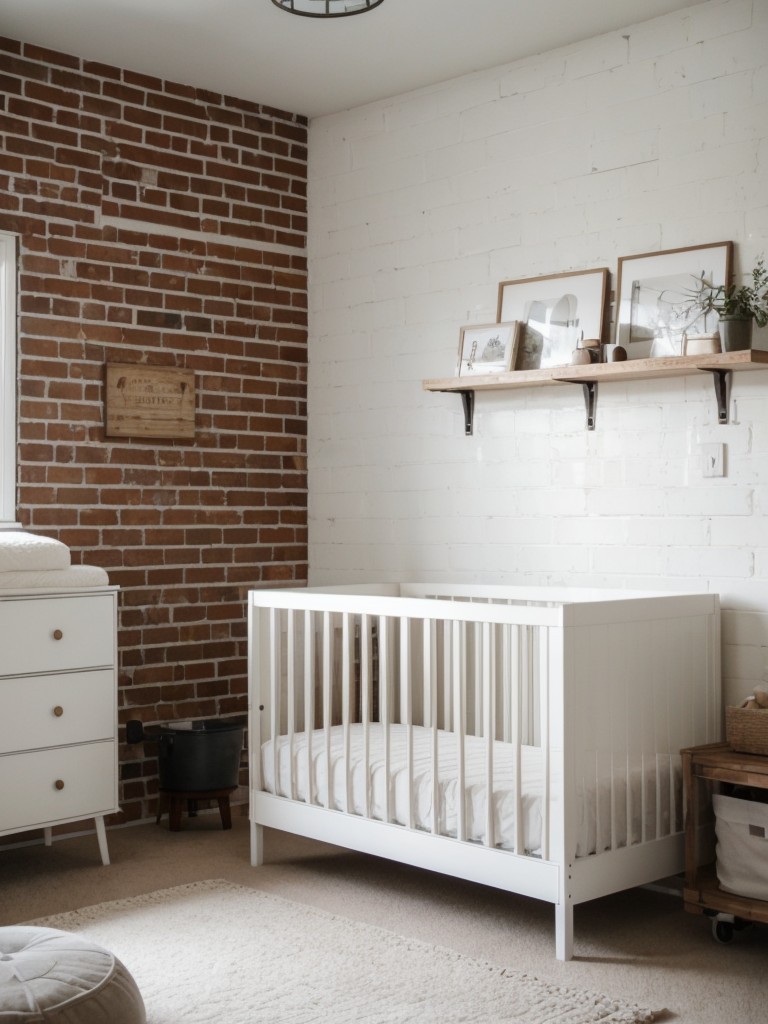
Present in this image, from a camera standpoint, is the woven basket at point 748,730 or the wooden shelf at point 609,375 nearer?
the woven basket at point 748,730

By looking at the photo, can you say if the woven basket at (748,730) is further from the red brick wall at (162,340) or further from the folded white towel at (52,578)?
the red brick wall at (162,340)

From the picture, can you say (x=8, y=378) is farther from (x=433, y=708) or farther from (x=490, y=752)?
(x=490, y=752)

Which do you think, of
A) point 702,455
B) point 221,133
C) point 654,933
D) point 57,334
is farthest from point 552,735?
point 221,133

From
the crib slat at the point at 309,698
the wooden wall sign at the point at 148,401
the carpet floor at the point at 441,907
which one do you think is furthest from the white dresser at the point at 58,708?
the wooden wall sign at the point at 148,401

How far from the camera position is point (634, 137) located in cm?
346

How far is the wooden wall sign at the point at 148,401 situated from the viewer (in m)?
3.92

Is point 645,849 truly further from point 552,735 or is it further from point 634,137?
point 634,137

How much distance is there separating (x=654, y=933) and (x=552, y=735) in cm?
58

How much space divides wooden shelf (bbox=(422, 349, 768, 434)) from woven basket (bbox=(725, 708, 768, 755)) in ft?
2.70

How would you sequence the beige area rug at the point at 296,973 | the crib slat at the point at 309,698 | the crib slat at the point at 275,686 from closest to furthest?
the beige area rug at the point at 296,973 < the crib slat at the point at 309,698 < the crib slat at the point at 275,686

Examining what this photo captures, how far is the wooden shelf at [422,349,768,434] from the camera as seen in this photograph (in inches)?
120

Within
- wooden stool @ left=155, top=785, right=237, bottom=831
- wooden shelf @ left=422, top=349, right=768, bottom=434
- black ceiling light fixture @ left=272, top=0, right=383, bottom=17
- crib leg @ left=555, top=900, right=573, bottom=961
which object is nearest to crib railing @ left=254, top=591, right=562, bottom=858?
crib leg @ left=555, top=900, right=573, bottom=961

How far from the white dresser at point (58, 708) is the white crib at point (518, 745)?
1.44 ft

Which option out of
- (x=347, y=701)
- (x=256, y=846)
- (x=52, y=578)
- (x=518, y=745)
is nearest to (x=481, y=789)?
(x=518, y=745)
